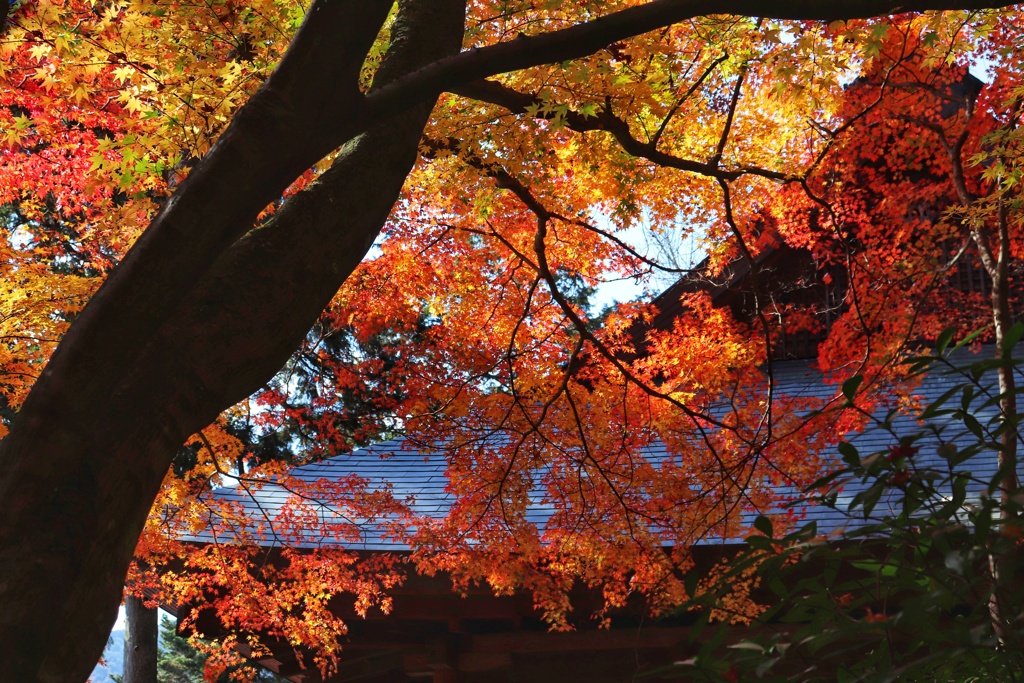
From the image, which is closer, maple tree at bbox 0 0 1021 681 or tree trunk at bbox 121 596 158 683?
maple tree at bbox 0 0 1021 681

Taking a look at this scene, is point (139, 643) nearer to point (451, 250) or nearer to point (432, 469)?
point (432, 469)

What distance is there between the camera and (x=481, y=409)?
8367 millimetres

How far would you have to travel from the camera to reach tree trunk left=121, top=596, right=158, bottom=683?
1299cm

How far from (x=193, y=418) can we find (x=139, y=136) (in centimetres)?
138

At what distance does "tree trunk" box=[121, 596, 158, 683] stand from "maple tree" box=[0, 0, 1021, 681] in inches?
142

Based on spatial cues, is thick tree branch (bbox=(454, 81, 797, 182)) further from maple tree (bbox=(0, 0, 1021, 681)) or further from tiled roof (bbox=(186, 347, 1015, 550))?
tiled roof (bbox=(186, 347, 1015, 550))

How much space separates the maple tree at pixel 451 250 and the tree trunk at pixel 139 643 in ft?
11.8

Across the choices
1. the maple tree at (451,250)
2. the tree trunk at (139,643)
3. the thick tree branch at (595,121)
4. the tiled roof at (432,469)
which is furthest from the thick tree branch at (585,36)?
the tree trunk at (139,643)

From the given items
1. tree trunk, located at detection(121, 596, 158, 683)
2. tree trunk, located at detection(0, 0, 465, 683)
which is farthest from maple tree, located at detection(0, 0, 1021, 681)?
tree trunk, located at detection(121, 596, 158, 683)

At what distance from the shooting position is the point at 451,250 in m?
9.33

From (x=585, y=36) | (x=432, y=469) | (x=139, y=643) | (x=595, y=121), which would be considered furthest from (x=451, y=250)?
(x=139, y=643)

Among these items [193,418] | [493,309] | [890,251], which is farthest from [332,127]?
[890,251]

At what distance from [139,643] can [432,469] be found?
652cm

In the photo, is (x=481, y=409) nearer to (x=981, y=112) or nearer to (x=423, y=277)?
(x=423, y=277)
